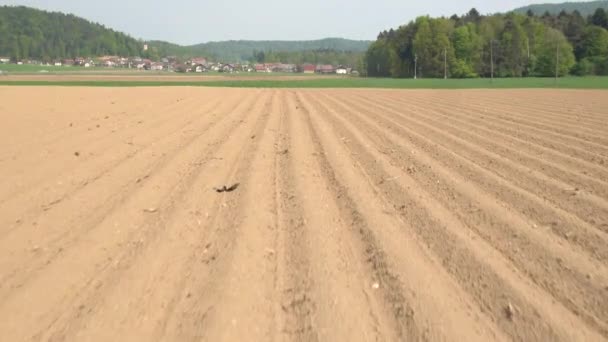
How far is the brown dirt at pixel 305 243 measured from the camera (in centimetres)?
338

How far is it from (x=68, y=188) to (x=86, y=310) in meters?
3.89

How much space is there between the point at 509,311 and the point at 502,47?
95.9m

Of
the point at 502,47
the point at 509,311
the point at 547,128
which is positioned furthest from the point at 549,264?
the point at 502,47

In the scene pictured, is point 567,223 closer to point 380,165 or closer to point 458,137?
point 380,165

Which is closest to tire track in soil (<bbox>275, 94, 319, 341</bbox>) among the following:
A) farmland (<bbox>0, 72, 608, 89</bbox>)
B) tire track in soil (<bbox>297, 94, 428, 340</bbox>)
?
tire track in soil (<bbox>297, 94, 428, 340</bbox>)

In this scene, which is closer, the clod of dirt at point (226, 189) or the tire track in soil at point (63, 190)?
the tire track in soil at point (63, 190)

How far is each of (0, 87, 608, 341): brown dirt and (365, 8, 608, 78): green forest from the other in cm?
7950

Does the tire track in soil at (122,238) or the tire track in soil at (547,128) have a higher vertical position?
the tire track in soil at (122,238)

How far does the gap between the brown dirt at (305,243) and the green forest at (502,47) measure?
79498 mm

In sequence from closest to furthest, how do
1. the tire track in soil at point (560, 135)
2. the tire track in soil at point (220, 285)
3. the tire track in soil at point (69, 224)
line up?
1. the tire track in soil at point (220, 285)
2. the tire track in soil at point (69, 224)
3. the tire track in soil at point (560, 135)

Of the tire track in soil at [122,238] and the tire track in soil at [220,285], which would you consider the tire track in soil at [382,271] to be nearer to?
the tire track in soil at [220,285]

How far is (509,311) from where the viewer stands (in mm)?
3480

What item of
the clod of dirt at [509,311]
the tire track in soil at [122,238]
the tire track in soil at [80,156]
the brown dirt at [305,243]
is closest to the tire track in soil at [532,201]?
the brown dirt at [305,243]

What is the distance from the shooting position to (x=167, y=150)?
10164 mm
